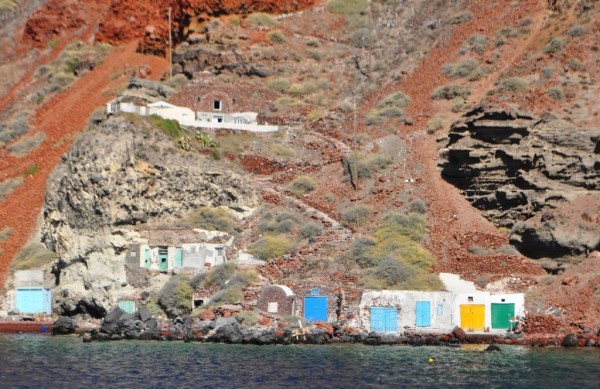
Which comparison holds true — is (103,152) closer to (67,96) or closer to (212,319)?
(212,319)

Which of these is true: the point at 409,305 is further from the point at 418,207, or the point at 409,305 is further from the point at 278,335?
the point at 418,207

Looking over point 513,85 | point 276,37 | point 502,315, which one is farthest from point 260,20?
point 502,315

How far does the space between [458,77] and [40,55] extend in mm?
36861

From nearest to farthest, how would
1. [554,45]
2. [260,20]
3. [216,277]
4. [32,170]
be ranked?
[216,277], [554,45], [32,170], [260,20]

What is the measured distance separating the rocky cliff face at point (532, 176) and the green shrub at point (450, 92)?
7.07 m

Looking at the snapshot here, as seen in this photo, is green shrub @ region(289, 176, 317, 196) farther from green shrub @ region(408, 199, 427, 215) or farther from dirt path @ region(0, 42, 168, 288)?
dirt path @ region(0, 42, 168, 288)

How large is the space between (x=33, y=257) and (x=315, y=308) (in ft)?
58.3

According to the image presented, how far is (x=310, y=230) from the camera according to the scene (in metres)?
63.1

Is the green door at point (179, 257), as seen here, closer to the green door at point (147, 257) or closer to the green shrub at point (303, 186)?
the green door at point (147, 257)

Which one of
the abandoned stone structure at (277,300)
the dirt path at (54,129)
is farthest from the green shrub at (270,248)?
the dirt path at (54,129)

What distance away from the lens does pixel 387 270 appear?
193ft

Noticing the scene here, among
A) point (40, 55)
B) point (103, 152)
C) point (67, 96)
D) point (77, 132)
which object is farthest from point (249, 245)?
point (40, 55)

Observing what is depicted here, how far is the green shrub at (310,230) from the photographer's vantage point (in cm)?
6297

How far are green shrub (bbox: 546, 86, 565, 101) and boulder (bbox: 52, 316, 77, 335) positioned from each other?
27.9 metres
